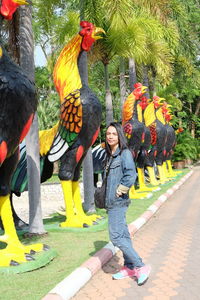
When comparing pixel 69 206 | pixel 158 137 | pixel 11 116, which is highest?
pixel 158 137

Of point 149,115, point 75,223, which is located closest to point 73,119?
point 75,223

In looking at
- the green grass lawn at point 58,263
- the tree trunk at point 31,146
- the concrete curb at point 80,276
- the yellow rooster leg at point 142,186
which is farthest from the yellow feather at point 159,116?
the concrete curb at point 80,276

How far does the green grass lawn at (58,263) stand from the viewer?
13.6 feet

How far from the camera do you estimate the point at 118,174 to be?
14.8 ft

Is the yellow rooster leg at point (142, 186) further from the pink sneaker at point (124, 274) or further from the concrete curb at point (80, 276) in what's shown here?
the pink sneaker at point (124, 274)

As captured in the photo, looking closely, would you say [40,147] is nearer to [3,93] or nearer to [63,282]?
[3,93]

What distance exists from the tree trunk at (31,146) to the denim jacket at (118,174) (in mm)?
2615

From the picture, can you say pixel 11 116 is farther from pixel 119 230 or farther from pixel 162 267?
pixel 162 267

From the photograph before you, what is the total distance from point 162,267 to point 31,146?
121 inches

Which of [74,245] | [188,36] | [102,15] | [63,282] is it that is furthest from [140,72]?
[63,282]

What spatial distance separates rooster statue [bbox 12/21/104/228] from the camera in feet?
22.4

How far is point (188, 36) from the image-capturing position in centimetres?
2200

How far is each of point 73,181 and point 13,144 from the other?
2.94 metres

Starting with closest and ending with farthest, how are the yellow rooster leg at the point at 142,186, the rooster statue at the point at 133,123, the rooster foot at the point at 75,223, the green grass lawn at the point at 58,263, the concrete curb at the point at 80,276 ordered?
1. the concrete curb at the point at 80,276
2. the green grass lawn at the point at 58,263
3. the rooster foot at the point at 75,223
4. the rooster statue at the point at 133,123
5. the yellow rooster leg at the point at 142,186
